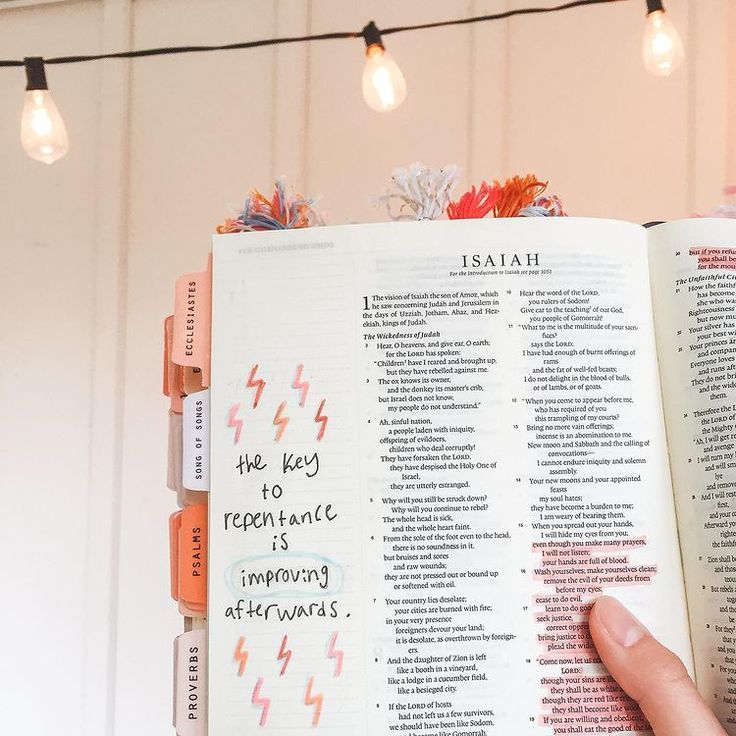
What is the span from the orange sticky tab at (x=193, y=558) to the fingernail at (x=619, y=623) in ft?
0.87

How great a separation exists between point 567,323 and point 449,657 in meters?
0.24

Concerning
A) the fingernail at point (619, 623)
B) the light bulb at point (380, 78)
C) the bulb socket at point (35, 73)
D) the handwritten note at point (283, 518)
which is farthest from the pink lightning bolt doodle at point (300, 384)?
the bulb socket at point (35, 73)

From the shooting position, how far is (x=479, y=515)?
51cm

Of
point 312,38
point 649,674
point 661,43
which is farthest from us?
point 312,38

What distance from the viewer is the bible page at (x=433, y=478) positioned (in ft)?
1.62

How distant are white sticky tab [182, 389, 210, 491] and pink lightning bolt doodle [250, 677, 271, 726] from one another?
0.13 metres

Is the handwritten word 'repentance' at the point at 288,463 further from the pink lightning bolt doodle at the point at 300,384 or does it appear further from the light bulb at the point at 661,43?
the light bulb at the point at 661,43

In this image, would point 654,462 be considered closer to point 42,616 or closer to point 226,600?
point 226,600

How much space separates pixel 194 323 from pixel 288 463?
Answer: 0.40 feet

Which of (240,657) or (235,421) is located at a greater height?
(235,421)

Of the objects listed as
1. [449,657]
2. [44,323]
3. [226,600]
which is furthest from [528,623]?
[44,323]

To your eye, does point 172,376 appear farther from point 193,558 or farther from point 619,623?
point 619,623

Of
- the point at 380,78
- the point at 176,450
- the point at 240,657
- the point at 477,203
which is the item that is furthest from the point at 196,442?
the point at 380,78

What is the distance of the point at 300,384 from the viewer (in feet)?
1.72
